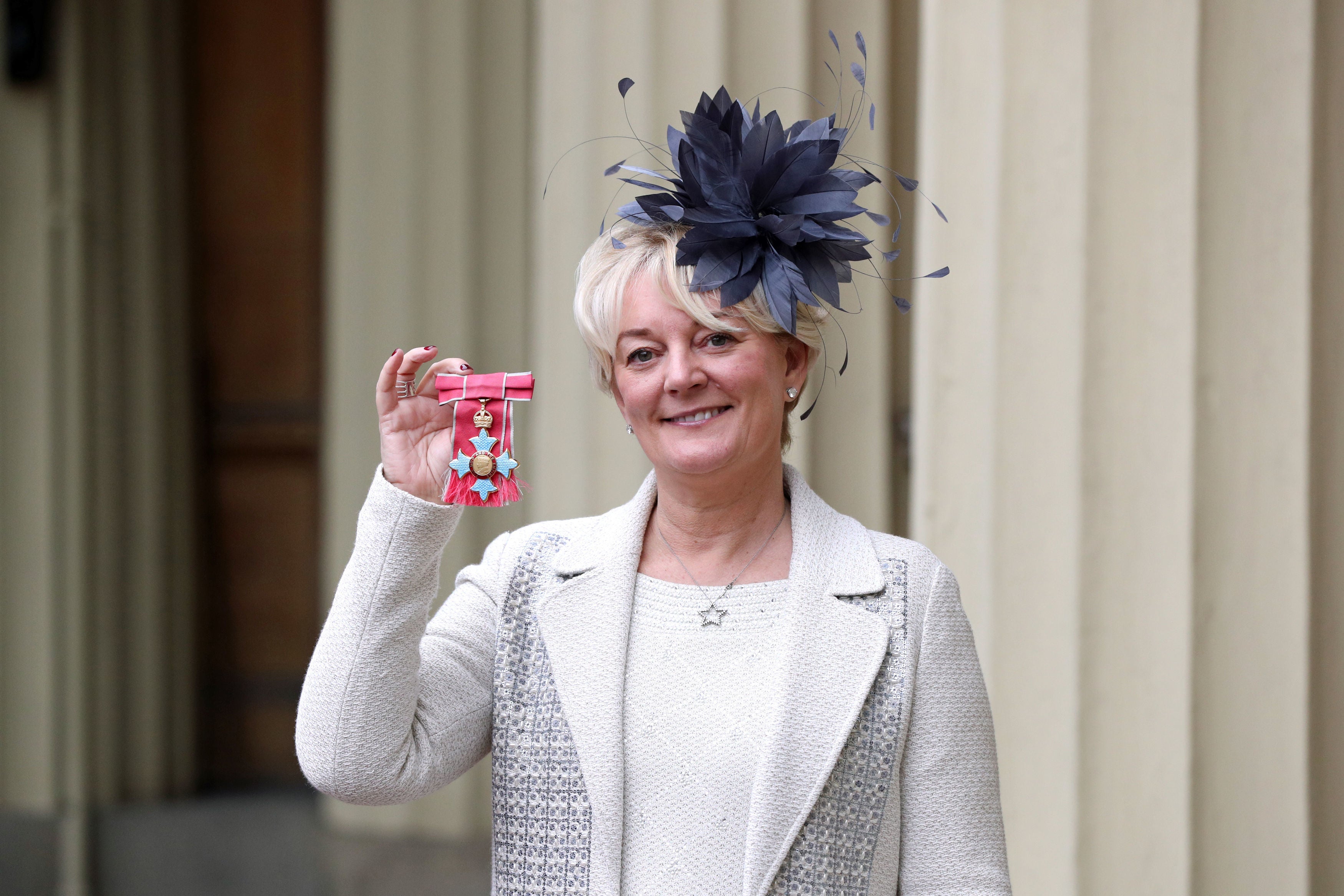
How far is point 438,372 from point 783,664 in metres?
0.55

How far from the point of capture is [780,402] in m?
1.53

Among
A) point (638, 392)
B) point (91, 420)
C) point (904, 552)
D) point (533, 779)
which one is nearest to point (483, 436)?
point (638, 392)

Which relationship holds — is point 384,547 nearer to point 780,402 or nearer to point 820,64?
point 780,402

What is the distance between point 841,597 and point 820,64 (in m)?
1.77

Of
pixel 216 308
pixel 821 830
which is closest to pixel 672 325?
pixel 821 830

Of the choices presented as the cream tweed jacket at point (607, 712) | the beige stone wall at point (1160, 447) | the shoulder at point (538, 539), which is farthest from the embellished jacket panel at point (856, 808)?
the beige stone wall at point (1160, 447)

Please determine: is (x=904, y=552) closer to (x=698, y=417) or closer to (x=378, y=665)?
(x=698, y=417)

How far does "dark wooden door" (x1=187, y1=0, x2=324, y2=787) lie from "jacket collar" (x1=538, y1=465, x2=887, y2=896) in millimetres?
2657

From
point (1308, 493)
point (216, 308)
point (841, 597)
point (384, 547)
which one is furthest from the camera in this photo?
point (216, 308)

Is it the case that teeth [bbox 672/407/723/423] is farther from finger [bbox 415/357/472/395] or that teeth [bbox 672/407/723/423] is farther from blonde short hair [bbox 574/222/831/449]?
finger [bbox 415/357/472/395]

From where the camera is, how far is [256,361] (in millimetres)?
3934

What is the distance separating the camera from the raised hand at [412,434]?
140 centimetres

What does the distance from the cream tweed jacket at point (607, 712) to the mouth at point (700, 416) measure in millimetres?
207

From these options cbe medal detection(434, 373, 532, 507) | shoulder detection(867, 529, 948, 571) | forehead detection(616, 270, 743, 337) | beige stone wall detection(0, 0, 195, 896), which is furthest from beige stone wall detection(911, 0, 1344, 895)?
beige stone wall detection(0, 0, 195, 896)
